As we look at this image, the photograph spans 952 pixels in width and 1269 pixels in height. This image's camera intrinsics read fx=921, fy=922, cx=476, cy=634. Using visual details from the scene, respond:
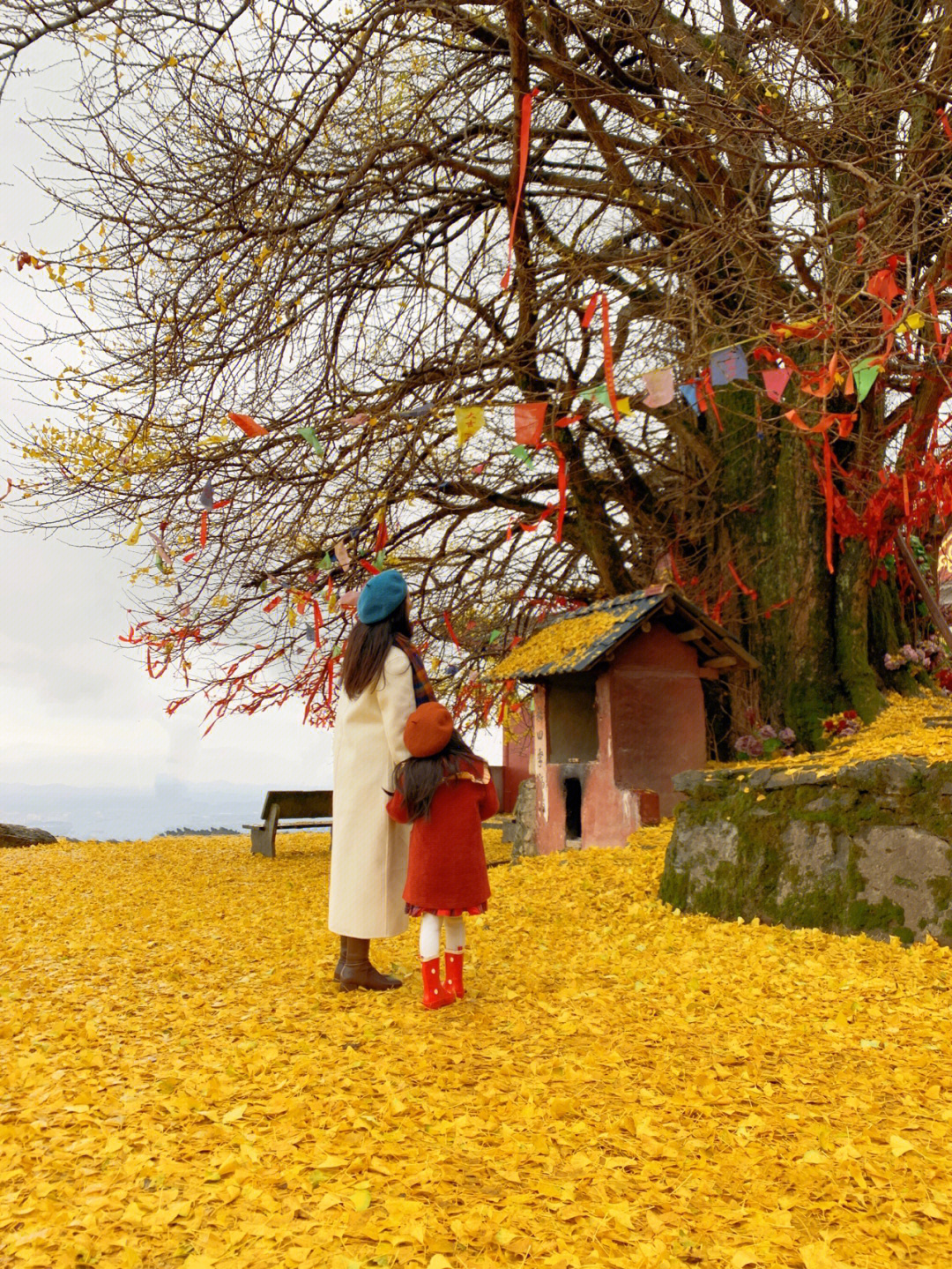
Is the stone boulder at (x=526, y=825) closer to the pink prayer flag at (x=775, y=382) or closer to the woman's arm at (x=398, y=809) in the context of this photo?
the pink prayer flag at (x=775, y=382)

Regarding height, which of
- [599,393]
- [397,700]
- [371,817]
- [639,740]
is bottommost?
[371,817]

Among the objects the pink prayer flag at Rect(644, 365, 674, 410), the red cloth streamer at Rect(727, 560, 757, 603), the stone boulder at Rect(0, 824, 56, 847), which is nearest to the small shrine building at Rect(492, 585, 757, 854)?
the red cloth streamer at Rect(727, 560, 757, 603)

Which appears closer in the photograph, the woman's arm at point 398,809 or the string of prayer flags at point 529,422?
the woman's arm at point 398,809

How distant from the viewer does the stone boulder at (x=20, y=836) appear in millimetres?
13867

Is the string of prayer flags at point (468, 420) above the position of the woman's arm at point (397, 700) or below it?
above

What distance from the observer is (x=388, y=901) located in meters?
4.49

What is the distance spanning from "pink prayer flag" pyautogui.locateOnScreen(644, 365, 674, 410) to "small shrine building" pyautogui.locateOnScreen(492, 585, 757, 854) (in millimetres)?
2278

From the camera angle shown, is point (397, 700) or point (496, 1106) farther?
point (397, 700)

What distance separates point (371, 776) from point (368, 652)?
2.02 ft

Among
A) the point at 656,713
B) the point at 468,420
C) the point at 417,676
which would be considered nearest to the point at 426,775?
the point at 417,676

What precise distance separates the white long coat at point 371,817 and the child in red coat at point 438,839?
0.57 feet

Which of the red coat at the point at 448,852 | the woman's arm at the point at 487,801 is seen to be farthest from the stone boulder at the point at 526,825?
the red coat at the point at 448,852

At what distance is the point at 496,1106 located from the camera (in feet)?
10.4

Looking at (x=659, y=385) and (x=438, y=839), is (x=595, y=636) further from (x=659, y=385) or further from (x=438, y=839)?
(x=438, y=839)
